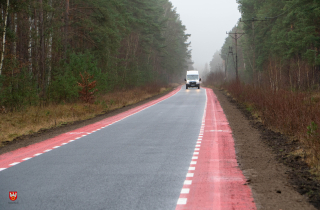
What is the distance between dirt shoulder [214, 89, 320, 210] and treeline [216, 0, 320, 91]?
11.6 ft

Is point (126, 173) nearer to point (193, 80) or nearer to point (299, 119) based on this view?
point (299, 119)

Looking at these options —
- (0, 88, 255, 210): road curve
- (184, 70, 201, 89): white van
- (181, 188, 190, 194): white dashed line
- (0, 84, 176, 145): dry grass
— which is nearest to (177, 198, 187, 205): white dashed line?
(0, 88, 255, 210): road curve

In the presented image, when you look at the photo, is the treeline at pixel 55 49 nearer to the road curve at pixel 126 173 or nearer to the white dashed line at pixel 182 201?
the road curve at pixel 126 173

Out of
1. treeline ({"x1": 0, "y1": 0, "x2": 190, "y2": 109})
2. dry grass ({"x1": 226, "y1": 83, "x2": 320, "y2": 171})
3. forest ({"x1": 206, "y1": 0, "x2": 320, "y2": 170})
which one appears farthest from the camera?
treeline ({"x1": 0, "y1": 0, "x2": 190, "y2": 109})

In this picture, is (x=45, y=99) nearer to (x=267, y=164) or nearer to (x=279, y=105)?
(x=279, y=105)

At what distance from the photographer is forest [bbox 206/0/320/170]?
38.2 ft

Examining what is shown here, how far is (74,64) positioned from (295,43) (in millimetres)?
23951

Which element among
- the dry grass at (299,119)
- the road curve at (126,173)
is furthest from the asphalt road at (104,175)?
the dry grass at (299,119)

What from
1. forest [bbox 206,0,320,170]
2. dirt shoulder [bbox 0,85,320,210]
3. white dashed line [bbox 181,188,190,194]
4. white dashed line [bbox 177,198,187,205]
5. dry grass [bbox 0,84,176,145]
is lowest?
dirt shoulder [bbox 0,85,320,210]

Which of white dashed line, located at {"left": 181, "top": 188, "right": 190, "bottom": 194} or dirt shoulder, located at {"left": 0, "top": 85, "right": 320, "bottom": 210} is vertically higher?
white dashed line, located at {"left": 181, "top": 188, "right": 190, "bottom": 194}

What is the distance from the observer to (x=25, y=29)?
30438 mm

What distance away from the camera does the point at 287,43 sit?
42.2m

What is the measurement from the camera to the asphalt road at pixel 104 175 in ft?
18.9

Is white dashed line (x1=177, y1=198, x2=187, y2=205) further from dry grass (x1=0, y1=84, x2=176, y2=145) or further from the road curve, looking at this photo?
dry grass (x1=0, y1=84, x2=176, y2=145)
